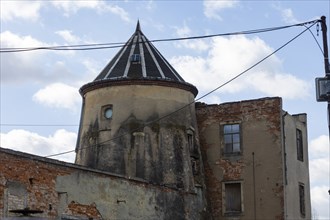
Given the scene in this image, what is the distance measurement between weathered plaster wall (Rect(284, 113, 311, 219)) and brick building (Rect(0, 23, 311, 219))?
50 millimetres

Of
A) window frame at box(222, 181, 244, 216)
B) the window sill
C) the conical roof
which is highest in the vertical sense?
the conical roof

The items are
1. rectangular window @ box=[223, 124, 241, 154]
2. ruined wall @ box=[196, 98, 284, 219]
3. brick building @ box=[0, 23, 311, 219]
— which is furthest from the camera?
rectangular window @ box=[223, 124, 241, 154]

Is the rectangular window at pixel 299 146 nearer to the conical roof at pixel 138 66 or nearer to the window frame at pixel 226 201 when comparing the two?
the window frame at pixel 226 201

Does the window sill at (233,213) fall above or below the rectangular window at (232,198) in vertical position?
below

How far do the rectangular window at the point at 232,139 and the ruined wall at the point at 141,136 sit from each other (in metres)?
1.50

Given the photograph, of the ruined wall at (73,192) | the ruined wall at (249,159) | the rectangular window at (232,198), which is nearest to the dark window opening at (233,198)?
the rectangular window at (232,198)

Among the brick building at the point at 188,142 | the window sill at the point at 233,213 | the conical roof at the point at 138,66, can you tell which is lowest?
the window sill at the point at 233,213

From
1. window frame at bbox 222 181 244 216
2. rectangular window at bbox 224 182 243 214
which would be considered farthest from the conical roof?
rectangular window at bbox 224 182 243 214

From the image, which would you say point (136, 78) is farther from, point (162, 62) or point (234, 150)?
point (234, 150)

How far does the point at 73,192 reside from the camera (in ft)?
74.8

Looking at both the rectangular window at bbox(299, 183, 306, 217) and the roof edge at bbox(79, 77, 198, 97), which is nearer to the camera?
the roof edge at bbox(79, 77, 198, 97)

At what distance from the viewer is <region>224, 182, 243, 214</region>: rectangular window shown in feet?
104

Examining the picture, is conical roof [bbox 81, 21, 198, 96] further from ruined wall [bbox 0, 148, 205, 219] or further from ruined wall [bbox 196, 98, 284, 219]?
ruined wall [bbox 0, 148, 205, 219]

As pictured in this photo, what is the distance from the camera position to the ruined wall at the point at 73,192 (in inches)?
819
